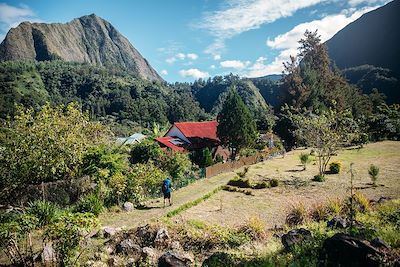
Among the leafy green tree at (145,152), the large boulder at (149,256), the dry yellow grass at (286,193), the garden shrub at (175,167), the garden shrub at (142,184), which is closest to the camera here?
the large boulder at (149,256)

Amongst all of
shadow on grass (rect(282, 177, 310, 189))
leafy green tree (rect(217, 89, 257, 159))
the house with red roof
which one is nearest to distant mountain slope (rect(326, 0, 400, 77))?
the house with red roof

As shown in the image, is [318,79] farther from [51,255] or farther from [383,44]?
[383,44]

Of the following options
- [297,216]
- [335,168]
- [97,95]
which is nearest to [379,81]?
[335,168]

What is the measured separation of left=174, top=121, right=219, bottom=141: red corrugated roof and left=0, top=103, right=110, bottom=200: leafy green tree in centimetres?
2821

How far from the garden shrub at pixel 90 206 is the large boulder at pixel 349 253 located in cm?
1186

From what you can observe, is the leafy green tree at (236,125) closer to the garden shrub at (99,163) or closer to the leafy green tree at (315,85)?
the leafy green tree at (315,85)

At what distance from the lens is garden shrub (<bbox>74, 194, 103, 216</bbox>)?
1597 centimetres

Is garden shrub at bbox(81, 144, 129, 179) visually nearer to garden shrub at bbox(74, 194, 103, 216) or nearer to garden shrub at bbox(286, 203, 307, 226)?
garden shrub at bbox(74, 194, 103, 216)

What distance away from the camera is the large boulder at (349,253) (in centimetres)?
682

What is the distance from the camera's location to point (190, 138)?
1811 inches

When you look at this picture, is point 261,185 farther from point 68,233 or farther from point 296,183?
point 68,233

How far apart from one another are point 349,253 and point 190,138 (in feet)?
129

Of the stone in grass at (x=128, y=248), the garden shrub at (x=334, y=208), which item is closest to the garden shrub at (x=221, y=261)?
the stone in grass at (x=128, y=248)

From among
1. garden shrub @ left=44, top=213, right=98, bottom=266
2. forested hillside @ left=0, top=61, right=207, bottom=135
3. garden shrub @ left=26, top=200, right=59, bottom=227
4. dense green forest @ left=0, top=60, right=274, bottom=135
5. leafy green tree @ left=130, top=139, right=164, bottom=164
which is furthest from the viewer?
forested hillside @ left=0, top=61, right=207, bottom=135
